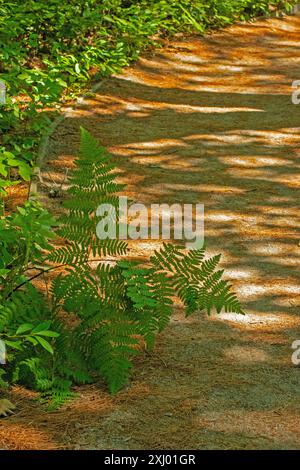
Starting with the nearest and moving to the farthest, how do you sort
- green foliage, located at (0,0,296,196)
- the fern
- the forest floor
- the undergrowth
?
the forest floor < the undergrowth < the fern < green foliage, located at (0,0,296,196)

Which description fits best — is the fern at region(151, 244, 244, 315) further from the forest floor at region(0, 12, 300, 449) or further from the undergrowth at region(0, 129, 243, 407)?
the forest floor at region(0, 12, 300, 449)

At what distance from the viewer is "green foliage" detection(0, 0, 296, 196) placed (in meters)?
7.34

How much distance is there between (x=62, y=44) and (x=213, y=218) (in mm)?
3664

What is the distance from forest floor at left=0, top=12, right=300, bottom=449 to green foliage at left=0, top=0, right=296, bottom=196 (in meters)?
0.27

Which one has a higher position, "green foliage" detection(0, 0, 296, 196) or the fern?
"green foliage" detection(0, 0, 296, 196)

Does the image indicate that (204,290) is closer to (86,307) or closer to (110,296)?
(110,296)

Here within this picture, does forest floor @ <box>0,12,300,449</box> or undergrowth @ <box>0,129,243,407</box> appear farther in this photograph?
undergrowth @ <box>0,129,243,407</box>

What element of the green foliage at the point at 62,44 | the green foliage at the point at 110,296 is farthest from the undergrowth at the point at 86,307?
the green foliage at the point at 62,44

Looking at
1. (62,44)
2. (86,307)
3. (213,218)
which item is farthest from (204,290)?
(62,44)

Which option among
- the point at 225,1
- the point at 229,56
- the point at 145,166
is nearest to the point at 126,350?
the point at 145,166

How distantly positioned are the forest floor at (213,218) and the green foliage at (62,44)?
10.7 inches

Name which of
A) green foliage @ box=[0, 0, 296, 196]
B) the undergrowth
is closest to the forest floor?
the undergrowth

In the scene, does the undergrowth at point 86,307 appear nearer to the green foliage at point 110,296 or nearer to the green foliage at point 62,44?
the green foliage at point 110,296
